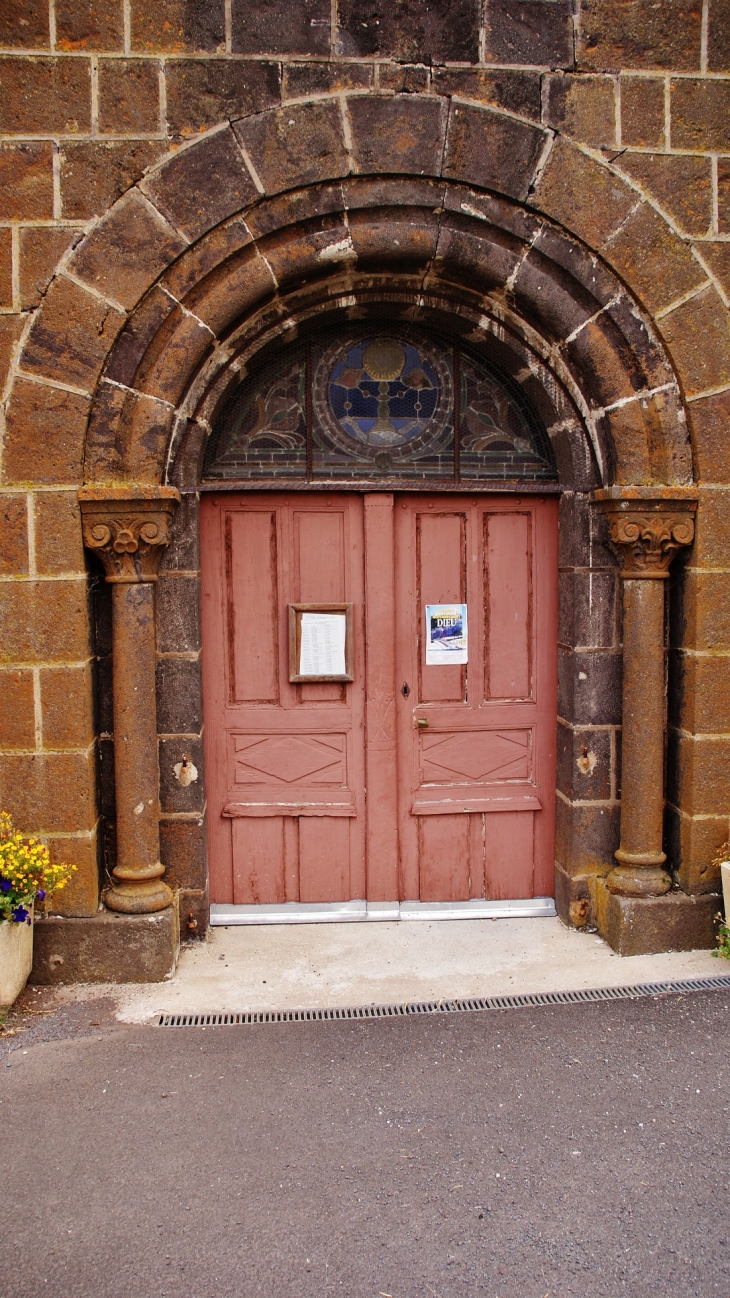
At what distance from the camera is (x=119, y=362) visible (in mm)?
3836

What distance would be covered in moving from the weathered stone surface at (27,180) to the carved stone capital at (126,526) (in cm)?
120

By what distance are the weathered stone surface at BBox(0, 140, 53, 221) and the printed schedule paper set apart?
2.15 metres

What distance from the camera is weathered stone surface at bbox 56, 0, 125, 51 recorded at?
3.68 m

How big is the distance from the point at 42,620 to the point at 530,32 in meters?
3.36

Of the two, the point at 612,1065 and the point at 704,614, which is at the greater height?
the point at 704,614

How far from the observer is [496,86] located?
12.7ft

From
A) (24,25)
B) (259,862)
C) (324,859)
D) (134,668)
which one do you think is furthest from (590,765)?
(24,25)

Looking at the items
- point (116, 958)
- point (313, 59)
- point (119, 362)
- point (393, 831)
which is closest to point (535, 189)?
point (313, 59)

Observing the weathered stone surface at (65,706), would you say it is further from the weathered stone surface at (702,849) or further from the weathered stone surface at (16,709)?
the weathered stone surface at (702,849)

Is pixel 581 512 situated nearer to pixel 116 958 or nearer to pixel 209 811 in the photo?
pixel 209 811

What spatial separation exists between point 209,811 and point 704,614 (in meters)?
2.63

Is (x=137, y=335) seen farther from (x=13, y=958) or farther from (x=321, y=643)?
(x=13, y=958)

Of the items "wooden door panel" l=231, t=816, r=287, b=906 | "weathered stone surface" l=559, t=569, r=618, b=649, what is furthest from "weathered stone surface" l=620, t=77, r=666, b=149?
"wooden door panel" l=231, t=816, r=287, b=906

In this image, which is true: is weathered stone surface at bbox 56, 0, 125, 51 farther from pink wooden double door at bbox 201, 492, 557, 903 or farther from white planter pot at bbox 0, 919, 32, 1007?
white planter pot at bbox 0, 919, 32, 1007
